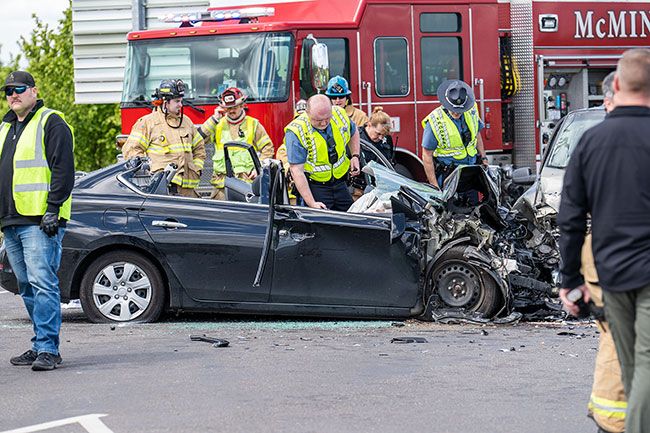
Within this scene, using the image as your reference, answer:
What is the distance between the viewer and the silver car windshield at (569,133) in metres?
12.5

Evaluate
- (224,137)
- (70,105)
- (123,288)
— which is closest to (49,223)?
(123,288)

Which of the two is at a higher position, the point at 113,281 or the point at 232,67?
the point at 232,67

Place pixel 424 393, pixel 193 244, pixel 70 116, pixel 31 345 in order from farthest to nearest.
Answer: pixel 70 116 → pixel 193 244 → pixel 31 345 → pixel 424 393

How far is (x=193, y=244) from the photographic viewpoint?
10086 mm

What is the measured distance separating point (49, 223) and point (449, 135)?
18.4 ft

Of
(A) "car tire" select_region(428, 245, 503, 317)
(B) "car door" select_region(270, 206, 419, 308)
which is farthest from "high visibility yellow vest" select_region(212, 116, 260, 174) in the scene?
(A) "car tire" select_region(428, 245, 503, 317)

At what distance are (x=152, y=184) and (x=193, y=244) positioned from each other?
0.73 m

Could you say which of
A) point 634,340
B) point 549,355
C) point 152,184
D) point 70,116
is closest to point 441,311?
point 549,355

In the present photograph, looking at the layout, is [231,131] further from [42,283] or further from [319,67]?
[42,283]

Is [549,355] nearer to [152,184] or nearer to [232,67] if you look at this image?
[152,184]

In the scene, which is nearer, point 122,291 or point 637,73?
point 637,73

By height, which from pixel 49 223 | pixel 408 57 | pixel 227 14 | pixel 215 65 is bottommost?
pixel 49 223

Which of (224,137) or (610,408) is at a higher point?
(224,137)

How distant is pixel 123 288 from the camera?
33.4 ft
